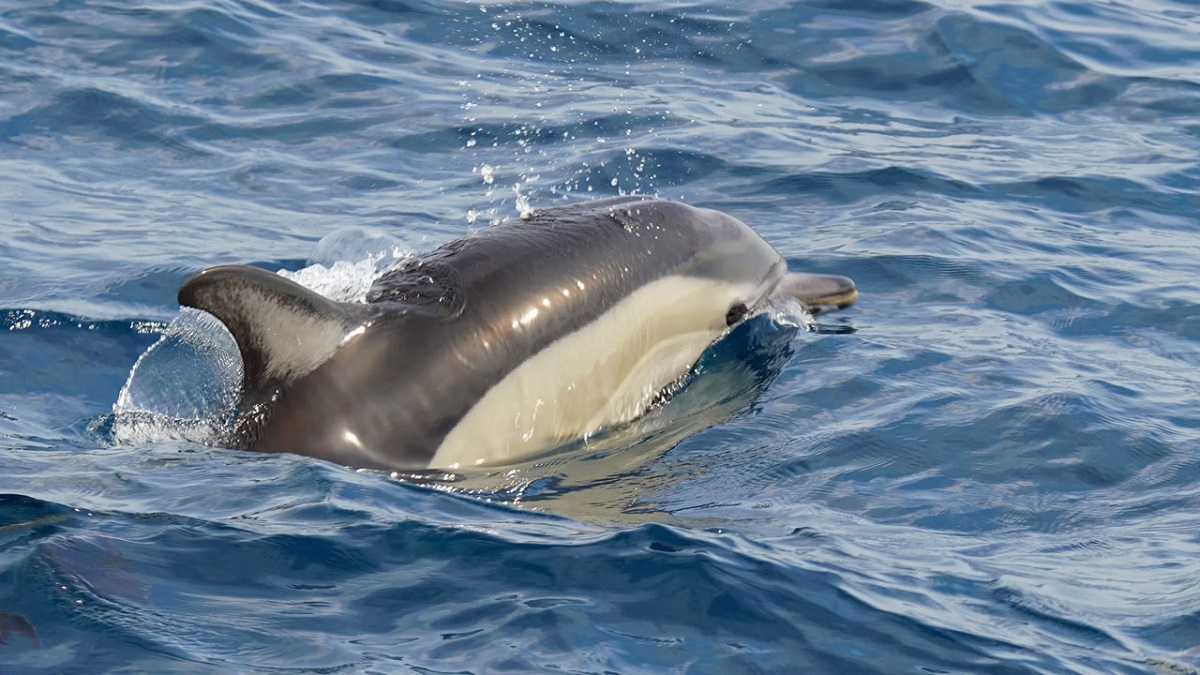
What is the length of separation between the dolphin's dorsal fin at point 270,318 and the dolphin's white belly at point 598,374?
24.8 inches

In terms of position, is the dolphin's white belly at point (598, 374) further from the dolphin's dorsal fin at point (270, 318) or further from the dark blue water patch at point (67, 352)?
the dark blue water patch at point (67, 352)

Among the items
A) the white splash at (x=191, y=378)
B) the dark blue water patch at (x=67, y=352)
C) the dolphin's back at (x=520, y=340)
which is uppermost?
the dolphin's back at (x=520, y=340)

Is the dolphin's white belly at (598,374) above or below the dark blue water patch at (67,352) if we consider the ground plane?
above

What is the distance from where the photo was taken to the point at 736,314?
29.7 feet

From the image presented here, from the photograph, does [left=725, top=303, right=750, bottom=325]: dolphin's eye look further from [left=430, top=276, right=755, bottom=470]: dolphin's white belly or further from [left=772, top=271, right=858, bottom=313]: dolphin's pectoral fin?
[left=772, top=271, right=858, bottom=313]: dolphin's pectoral fin

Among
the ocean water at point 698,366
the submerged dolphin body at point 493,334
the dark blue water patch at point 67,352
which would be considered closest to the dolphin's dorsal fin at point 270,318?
the submerged dolphin body at point 493,334

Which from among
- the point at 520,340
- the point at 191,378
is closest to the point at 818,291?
the point at 520,340

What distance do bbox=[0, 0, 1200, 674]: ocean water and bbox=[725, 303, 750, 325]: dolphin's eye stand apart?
78 millimetres

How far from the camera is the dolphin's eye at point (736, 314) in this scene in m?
9.03

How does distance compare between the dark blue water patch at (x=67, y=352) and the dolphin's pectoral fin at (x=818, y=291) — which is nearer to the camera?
the dark blue water patch at (x=67, y=352)

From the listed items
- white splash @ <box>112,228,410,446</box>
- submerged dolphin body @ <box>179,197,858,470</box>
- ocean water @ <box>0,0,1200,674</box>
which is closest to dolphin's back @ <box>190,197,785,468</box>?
submerged dolphin body @ <box>179,197,858,470</box>

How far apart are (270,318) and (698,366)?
2807mm

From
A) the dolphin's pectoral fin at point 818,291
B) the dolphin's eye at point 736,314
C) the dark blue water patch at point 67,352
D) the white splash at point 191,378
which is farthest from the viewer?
the dolphin's pectoral fin at point 818,291

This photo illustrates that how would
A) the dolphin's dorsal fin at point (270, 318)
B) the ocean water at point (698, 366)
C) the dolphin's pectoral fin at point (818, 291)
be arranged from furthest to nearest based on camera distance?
1. the dolphin's pectoral fin at point (818, 291)
2. the dolphin's dorsal fin at point (270, 318)
3. the ocean water at point (698, 366)
